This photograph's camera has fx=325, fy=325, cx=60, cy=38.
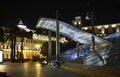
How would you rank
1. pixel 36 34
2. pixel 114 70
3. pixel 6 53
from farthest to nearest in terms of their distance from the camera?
pixel 36 34, pixel 6 53, pixel 114 70

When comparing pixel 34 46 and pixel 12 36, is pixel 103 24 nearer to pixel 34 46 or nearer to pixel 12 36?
pixel 34 46

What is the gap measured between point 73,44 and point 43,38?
9077 cm

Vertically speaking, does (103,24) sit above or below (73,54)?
above

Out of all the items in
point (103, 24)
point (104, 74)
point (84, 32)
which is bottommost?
point (104, 74)

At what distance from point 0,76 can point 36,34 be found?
16528cm

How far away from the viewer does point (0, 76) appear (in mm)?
24188

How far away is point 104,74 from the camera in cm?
2384

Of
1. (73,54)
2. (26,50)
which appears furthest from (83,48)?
(26,50)

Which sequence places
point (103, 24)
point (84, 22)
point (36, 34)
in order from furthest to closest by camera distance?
point (36, 34) < point (84, 22) < point (103, 24)

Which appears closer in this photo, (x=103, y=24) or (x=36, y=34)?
(x=103, y=24)

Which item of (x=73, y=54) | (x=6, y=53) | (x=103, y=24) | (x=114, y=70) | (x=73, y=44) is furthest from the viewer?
(x=103, y=24)

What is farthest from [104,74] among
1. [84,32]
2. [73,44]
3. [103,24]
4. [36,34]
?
[36,34]

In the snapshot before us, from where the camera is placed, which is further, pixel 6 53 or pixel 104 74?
pixel 6 53

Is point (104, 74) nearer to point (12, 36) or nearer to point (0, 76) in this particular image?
point (0, 76)
